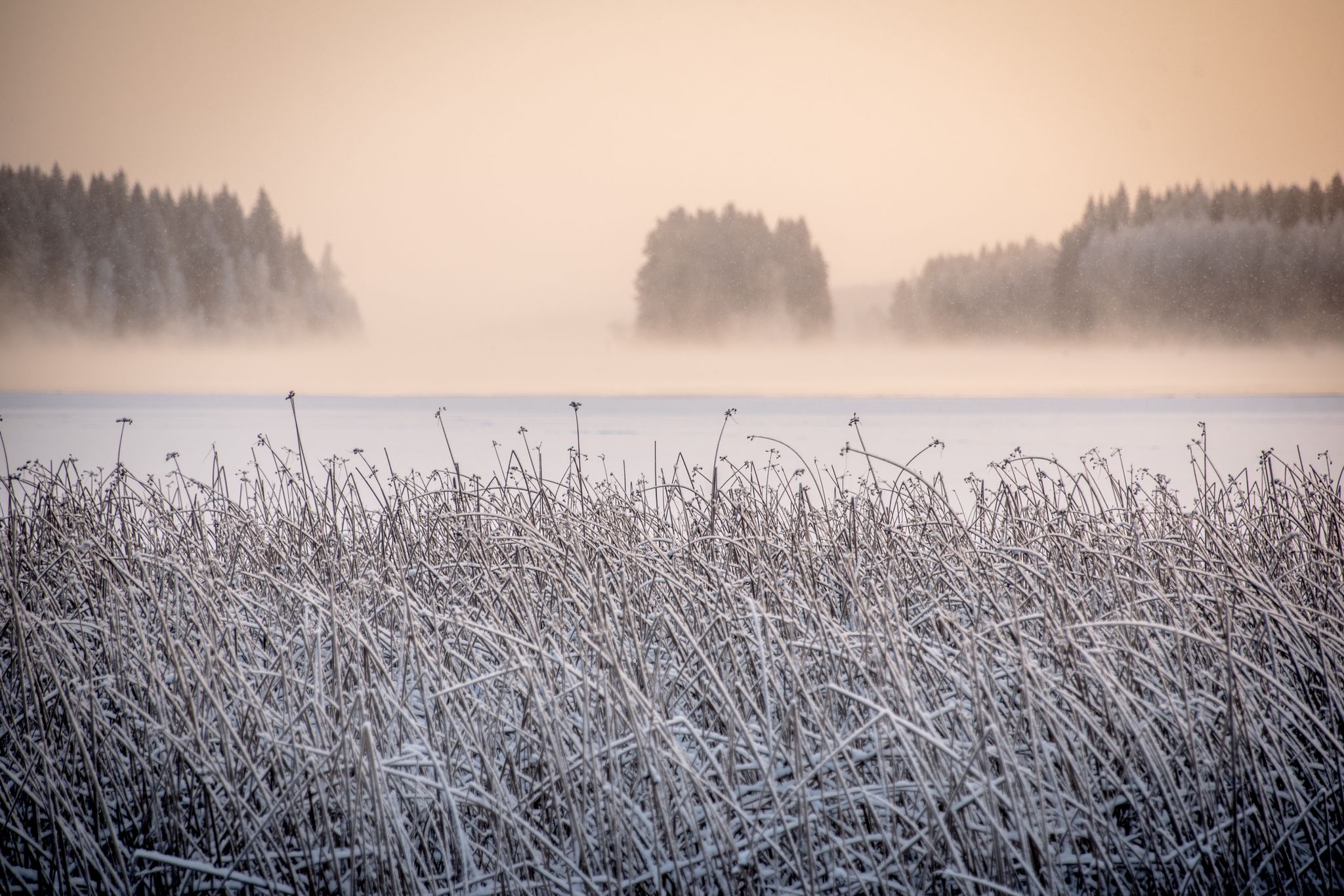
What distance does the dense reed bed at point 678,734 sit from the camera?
5.91ft

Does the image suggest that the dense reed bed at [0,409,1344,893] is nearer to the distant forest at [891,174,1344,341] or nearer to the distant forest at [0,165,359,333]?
the distant forest at [891,174,1344,341]

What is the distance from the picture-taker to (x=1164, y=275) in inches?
434

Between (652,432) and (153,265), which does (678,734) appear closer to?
(652,432)

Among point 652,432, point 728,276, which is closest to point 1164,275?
point 728,276

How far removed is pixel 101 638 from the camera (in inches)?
106

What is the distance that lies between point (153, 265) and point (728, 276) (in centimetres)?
670

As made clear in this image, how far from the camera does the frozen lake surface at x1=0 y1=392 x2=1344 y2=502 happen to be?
974 cm

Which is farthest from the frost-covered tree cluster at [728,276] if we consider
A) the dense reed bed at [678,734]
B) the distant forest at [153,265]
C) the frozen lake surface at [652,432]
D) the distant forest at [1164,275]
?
the dense reed bed at [678,734]

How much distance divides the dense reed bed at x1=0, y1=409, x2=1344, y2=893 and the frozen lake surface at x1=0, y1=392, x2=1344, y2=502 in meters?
5.00

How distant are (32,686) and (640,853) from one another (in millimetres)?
1333

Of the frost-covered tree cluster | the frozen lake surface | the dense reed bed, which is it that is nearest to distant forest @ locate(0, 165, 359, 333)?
the frozen lake surface

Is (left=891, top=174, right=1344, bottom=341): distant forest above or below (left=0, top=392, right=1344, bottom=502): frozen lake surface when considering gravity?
above

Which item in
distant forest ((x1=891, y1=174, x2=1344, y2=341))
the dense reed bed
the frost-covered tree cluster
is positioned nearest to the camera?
the dense reed bed

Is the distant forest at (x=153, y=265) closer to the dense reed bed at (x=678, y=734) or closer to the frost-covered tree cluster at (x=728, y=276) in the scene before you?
the frost-covered tree cluster at (x=728, y=276)
